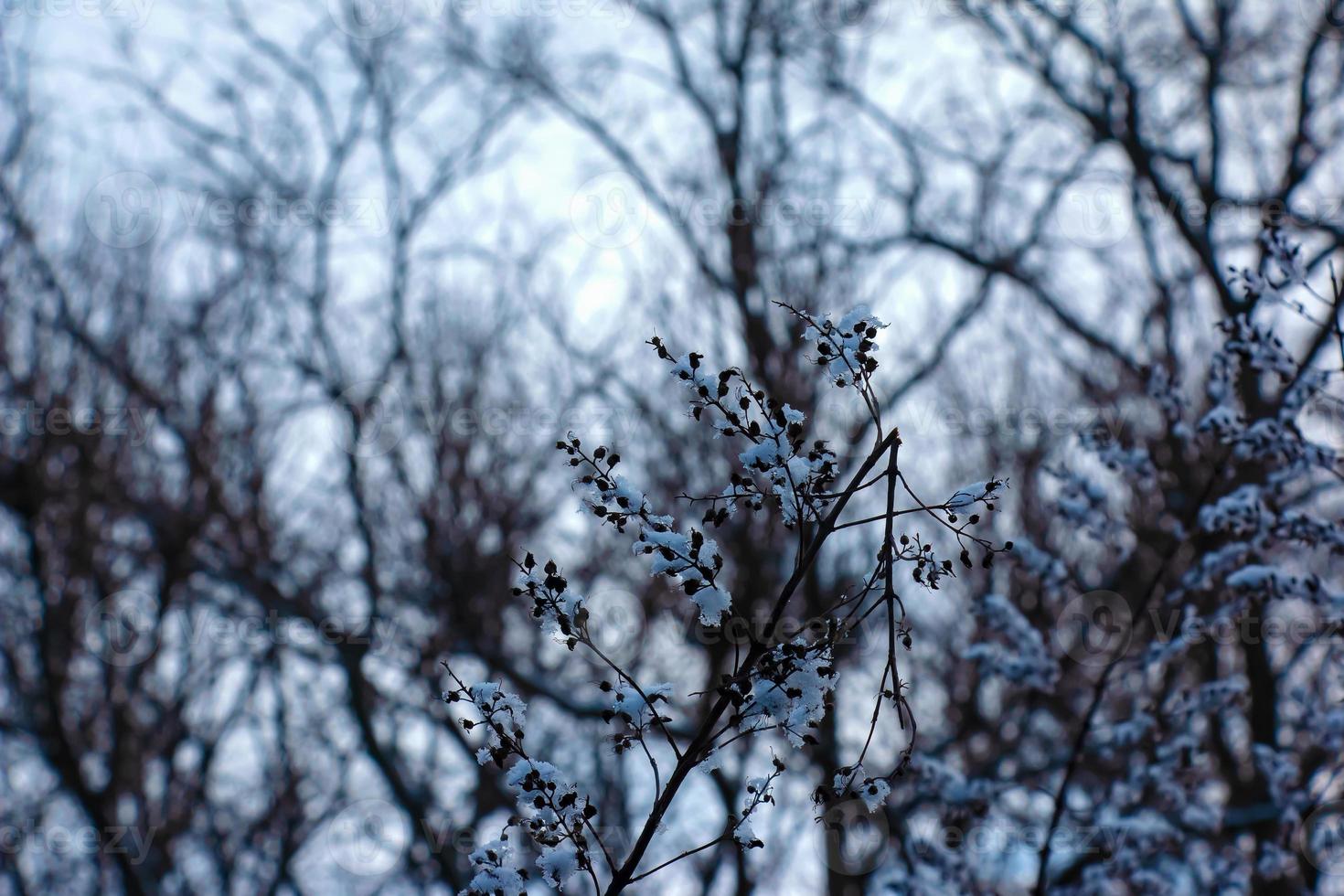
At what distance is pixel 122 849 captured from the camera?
7105mm

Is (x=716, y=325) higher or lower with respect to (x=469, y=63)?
lower

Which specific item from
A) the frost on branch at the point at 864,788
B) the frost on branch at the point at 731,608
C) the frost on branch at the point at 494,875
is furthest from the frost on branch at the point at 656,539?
the frost on branch at the point at 494,875

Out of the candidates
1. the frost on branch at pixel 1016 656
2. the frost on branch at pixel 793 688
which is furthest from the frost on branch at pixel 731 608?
the frost on branch at pixel 1016 656

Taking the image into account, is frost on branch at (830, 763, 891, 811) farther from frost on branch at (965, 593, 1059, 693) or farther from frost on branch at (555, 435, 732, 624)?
frost on branch at (965, 593, 1059, 693)

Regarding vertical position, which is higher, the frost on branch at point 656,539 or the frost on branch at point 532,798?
the frost on branch at point 656,539

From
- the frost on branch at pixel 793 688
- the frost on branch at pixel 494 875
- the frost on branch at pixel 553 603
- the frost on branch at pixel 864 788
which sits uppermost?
the frost on branch at pixel 553 603

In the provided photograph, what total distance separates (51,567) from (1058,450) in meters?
7.85

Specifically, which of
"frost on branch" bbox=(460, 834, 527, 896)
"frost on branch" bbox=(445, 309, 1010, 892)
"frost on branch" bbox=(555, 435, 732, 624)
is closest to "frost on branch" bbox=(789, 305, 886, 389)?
"frost on branch" bbox=(445, 309, 1010, 892)

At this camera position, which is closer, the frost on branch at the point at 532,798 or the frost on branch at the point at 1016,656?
the frost on branch at the point at 532,798

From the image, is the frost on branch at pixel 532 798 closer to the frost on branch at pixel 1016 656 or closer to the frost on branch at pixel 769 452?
the frost on branch at pixel 769 452

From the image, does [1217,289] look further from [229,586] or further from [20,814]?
[20,814]

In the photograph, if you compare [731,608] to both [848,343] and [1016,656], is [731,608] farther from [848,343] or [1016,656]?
[1016,656]

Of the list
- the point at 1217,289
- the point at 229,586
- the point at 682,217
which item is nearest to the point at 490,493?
the point at 229,586

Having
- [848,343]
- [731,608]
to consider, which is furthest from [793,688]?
[848,343]
